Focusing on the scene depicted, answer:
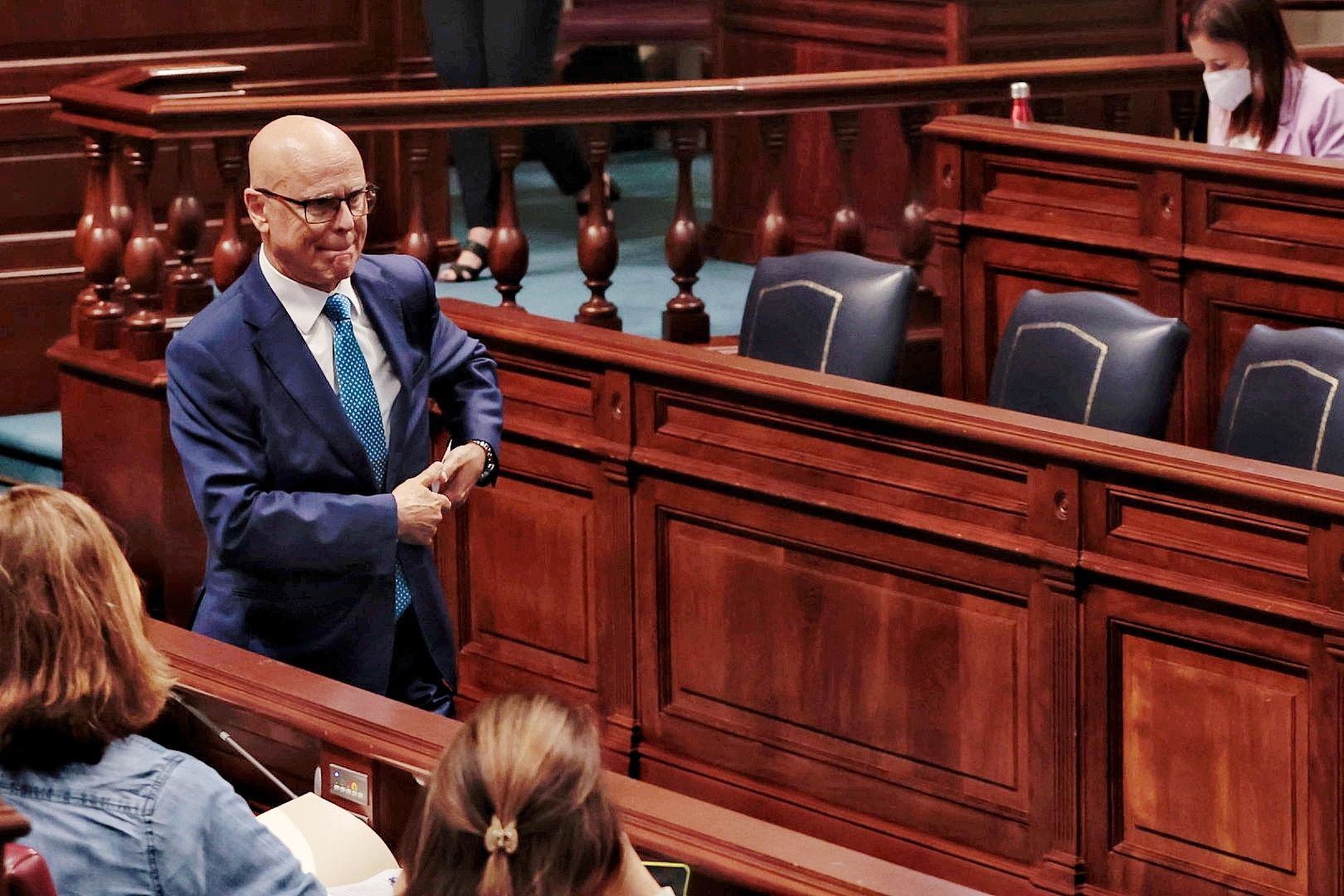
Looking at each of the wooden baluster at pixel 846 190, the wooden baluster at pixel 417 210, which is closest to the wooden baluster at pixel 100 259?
the wooden baluster at pixel 417 210

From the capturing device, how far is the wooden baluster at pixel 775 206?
5.23 metres

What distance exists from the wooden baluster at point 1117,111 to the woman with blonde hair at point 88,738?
4091mm

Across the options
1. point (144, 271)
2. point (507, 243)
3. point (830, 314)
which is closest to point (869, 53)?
point (507, 243)

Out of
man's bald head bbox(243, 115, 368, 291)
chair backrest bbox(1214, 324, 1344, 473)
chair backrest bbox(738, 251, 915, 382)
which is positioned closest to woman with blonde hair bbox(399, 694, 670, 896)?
man's bald head bbox(243, 115, 368, 291)

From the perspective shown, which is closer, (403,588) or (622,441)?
Result: (403,588)

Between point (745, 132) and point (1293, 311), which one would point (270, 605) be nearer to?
point (1293, 311)

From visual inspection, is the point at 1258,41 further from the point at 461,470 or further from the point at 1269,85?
the point at 461,470

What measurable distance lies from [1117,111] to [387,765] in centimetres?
368

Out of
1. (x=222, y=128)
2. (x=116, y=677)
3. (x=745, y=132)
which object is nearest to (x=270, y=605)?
(x=116, y=677)

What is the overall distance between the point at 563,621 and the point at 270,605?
137 cm

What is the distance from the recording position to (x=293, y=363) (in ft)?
9.46

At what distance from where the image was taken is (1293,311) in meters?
4.39

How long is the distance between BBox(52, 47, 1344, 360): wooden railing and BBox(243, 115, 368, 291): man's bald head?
6.00ft

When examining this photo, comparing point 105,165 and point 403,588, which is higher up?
point 105,165
